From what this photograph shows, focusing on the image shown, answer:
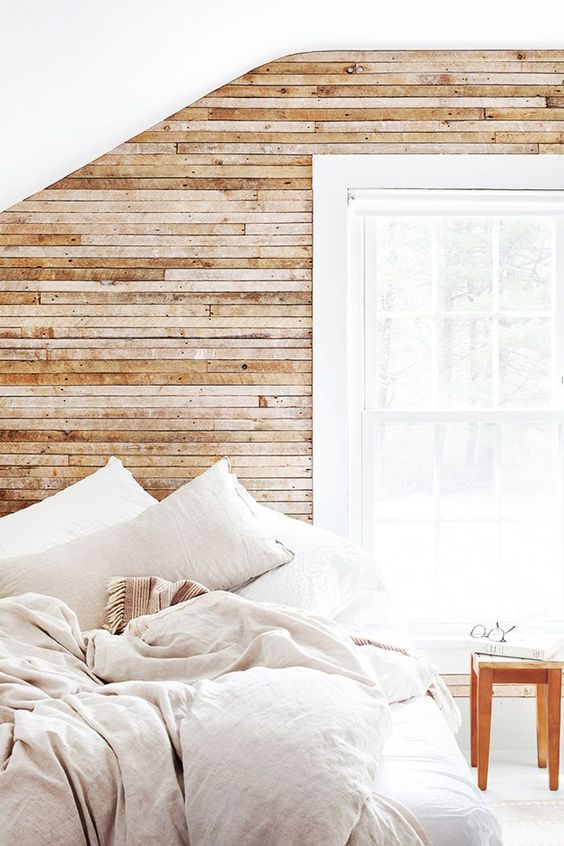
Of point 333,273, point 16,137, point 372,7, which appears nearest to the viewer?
point 16,137

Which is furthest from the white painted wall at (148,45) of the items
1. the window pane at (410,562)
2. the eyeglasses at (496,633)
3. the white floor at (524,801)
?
the white floor at (524,801)

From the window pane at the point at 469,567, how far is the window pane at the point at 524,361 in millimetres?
514

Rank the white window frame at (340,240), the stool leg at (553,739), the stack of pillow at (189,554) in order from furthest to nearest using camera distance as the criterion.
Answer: the white window frame at (340,240)
the stool leg at (553,739)
the stack of pillow at (189,554)

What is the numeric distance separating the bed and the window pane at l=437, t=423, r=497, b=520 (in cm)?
80

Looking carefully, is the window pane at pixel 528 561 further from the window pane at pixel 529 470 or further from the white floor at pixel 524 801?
the white floor at pixel 524 801

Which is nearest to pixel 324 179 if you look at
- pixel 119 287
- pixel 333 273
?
pixel 333 273

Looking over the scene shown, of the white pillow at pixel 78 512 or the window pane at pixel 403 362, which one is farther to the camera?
the window pane at pixel 403 362

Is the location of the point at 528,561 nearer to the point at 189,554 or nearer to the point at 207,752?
the point at 189,554

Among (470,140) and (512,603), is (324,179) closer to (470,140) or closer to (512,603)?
(470,140)

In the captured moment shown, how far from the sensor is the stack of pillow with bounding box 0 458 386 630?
7.75 ft

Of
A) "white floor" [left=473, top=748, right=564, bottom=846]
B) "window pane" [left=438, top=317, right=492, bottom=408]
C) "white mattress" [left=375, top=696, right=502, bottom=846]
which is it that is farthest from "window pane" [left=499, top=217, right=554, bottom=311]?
"white mattress" [left=375, top=696, right=502, bottom=846]

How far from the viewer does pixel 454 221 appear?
132 inches

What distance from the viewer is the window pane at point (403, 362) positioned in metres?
3.36

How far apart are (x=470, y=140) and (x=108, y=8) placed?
5.10 ft
